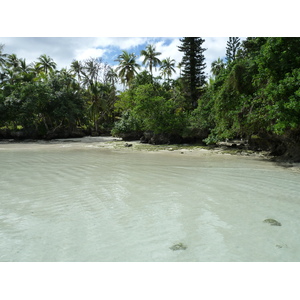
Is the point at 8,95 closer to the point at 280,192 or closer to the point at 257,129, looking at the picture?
the point at 257,129

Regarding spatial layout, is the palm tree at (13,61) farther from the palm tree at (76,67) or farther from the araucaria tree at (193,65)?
the araucaria tree at (193,65)

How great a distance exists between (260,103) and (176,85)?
24092 millimetres

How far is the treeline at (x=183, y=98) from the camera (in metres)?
8.92

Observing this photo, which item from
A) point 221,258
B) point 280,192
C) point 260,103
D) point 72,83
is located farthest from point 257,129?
point 72,83

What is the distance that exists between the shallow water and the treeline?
426cm

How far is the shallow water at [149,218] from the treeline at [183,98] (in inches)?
168

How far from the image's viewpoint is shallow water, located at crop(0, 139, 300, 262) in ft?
8.52

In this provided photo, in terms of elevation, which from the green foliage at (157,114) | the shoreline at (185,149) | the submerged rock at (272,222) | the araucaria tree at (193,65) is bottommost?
the submerged rock at (272,222)

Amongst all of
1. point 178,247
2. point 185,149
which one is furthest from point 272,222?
point 185,149

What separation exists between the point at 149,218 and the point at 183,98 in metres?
25.0

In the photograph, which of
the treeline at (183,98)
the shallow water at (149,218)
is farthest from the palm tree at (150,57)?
the shallow water at (149,218)

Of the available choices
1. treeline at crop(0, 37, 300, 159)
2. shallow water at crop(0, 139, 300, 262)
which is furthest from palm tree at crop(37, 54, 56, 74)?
shallow water at crop(0, 139, 300, 262)

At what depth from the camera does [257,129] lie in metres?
10.9

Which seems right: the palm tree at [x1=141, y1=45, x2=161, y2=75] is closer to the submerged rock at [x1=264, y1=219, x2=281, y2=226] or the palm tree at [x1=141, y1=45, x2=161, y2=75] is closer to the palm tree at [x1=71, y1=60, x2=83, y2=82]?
A: the palm tree at [x1=71, y1=60, x2=83, y2=82]
